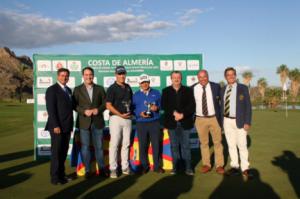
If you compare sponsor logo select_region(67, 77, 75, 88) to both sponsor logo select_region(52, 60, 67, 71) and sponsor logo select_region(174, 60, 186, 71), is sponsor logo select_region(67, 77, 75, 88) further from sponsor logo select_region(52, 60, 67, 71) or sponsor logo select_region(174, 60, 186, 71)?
sponsor logo select_region(174, 60, 186, 71)

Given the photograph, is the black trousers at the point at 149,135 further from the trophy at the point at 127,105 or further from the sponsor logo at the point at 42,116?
the sponsor logo at the point at 42,116

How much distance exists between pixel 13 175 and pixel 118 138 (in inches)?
91.2

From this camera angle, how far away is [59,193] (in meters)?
5.66

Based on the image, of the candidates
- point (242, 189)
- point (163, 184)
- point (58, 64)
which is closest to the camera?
point (242, 189)

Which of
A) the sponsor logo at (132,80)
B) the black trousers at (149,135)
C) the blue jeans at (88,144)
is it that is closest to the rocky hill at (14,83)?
the sponsor logo at (132,80)

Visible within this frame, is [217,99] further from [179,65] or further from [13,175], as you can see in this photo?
[13,175]

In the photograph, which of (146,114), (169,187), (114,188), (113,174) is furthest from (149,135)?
(114,188)

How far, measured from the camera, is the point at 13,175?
703 centimetres

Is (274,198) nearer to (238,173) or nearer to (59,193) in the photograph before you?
(238,173)

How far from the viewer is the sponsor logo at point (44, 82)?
29.8ft

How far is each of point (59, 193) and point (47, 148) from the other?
3630 millimetres

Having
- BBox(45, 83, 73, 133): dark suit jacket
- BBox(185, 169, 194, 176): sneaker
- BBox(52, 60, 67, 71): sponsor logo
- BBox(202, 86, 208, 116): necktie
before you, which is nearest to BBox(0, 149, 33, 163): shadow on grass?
BBox(52, 60, 67, 71): sponsor logo

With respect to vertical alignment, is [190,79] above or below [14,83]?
below

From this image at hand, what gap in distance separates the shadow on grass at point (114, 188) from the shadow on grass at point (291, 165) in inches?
111
